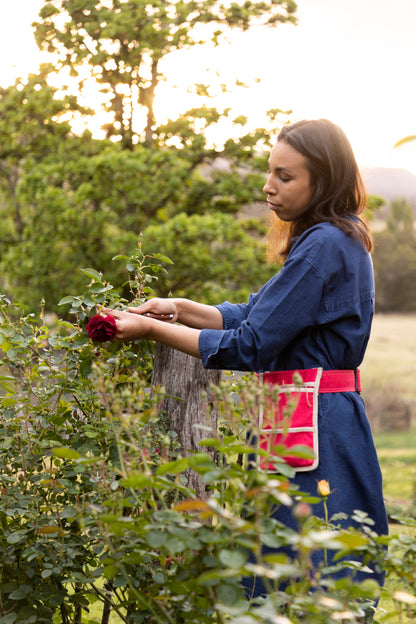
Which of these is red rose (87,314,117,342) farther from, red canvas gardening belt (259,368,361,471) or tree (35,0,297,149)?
tree (35,0,297,149)

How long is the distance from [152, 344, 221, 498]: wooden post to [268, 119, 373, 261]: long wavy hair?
668 mm

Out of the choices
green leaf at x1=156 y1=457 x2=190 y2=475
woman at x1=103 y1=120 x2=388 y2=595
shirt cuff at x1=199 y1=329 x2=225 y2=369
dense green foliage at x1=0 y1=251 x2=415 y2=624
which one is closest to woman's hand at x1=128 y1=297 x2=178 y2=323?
dense green foliage at x1=0 y1=251 x2=415 y2=624

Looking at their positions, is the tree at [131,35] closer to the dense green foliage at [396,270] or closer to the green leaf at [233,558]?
the green leaf at [233,558]

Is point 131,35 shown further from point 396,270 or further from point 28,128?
point 396,270

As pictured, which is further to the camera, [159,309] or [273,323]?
[159,309]

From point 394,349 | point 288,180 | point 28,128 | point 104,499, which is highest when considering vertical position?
point 28,128

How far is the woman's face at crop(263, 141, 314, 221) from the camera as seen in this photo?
189cm

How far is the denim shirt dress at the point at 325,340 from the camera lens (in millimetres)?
1743

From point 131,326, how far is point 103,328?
3.1 inches

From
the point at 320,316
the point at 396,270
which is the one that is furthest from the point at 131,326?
the point at 396,270

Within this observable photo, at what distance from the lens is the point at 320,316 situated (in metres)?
1.79

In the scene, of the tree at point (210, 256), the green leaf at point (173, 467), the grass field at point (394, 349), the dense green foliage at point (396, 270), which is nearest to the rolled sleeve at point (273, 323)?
the green leaf at point (173, 467)

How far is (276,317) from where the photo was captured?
173 centimetres

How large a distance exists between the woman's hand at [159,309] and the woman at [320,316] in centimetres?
21
